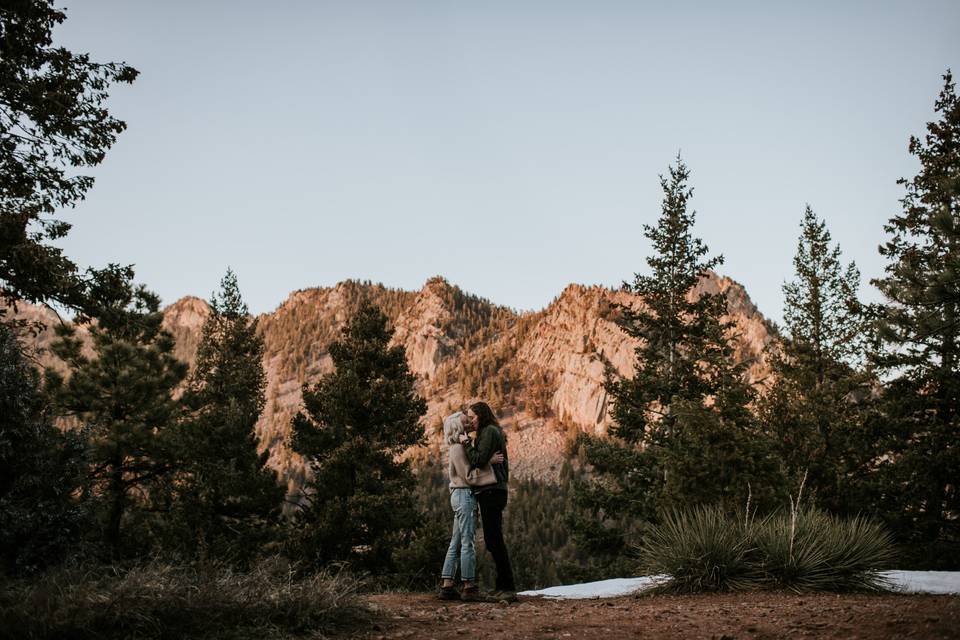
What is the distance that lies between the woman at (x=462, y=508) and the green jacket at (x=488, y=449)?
A: 78 millimetres

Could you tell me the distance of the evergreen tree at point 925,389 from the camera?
48.1 feet

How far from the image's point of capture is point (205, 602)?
4.12 metres

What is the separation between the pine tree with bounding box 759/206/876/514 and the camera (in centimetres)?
1773

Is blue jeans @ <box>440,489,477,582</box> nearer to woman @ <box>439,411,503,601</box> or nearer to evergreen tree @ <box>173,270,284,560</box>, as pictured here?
woman @ <box>439,411,503,601</box>

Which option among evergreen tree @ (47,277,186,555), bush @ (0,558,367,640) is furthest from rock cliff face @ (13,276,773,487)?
bush @ (0,558,367,640)

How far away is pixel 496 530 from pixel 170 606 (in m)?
3.53

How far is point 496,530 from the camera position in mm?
6660

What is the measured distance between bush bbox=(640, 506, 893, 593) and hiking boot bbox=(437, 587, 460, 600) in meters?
2.43

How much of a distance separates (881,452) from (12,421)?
2075 centimetres

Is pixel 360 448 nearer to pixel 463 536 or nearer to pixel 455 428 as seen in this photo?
pixel 463 536

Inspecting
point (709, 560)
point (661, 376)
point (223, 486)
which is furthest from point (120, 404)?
point (709, 560)

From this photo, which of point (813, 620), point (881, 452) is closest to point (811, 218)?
point (881, 452)

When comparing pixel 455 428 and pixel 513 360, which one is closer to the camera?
pixel 455 428

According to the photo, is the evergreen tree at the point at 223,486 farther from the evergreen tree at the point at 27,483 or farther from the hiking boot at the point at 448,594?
the hiking boot at the point at 448,594
